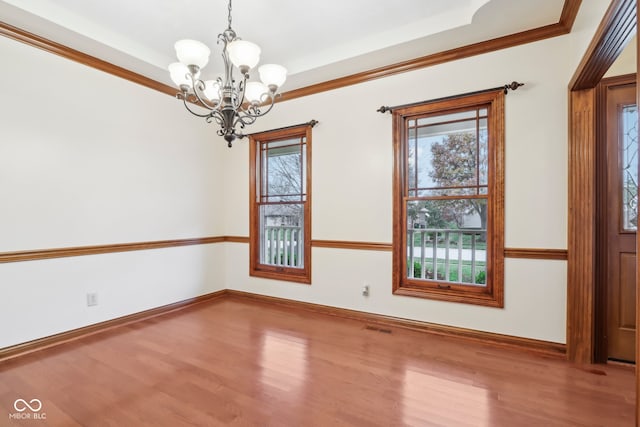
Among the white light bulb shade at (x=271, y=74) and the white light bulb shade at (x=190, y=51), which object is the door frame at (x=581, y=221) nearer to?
the white light bulb shade at (x=271, y=74)

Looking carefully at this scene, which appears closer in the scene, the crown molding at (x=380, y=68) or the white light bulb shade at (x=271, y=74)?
the white light bulb shade at (x=271, y=74)

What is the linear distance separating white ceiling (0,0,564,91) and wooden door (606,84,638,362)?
0.91m

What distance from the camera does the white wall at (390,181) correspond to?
2.41 m

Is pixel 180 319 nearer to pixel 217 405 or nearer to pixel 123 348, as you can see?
pixel 123 348

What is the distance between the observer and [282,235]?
3.96 meters

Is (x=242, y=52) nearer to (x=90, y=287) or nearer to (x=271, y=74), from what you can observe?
(x=271, y=74)

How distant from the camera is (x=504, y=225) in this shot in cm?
258

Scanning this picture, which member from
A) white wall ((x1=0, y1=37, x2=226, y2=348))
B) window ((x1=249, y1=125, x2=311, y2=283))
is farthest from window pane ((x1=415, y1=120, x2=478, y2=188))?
white wall ((x1=0, y1=37, x2=226, y2=348))

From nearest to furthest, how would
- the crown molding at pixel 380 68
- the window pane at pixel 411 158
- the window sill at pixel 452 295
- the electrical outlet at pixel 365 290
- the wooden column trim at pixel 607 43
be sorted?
the wooden column trim at pixel 607 43 < the crown molding at pixel 380 68 < the window sill at pixel 452 295 < the window pane at pixel 411 158 < the electrical outlet at pixel 365 290

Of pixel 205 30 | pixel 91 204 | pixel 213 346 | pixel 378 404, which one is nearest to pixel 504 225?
pixel 378 404

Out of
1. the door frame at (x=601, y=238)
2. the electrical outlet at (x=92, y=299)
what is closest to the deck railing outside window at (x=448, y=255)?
the door frame at (x=601, y=238)

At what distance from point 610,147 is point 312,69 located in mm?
2672

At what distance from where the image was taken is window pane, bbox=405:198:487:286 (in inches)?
109

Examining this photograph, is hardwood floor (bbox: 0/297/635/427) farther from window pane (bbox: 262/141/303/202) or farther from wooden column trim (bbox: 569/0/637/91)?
wooden column trim (bbox: 569/0/637/91)
